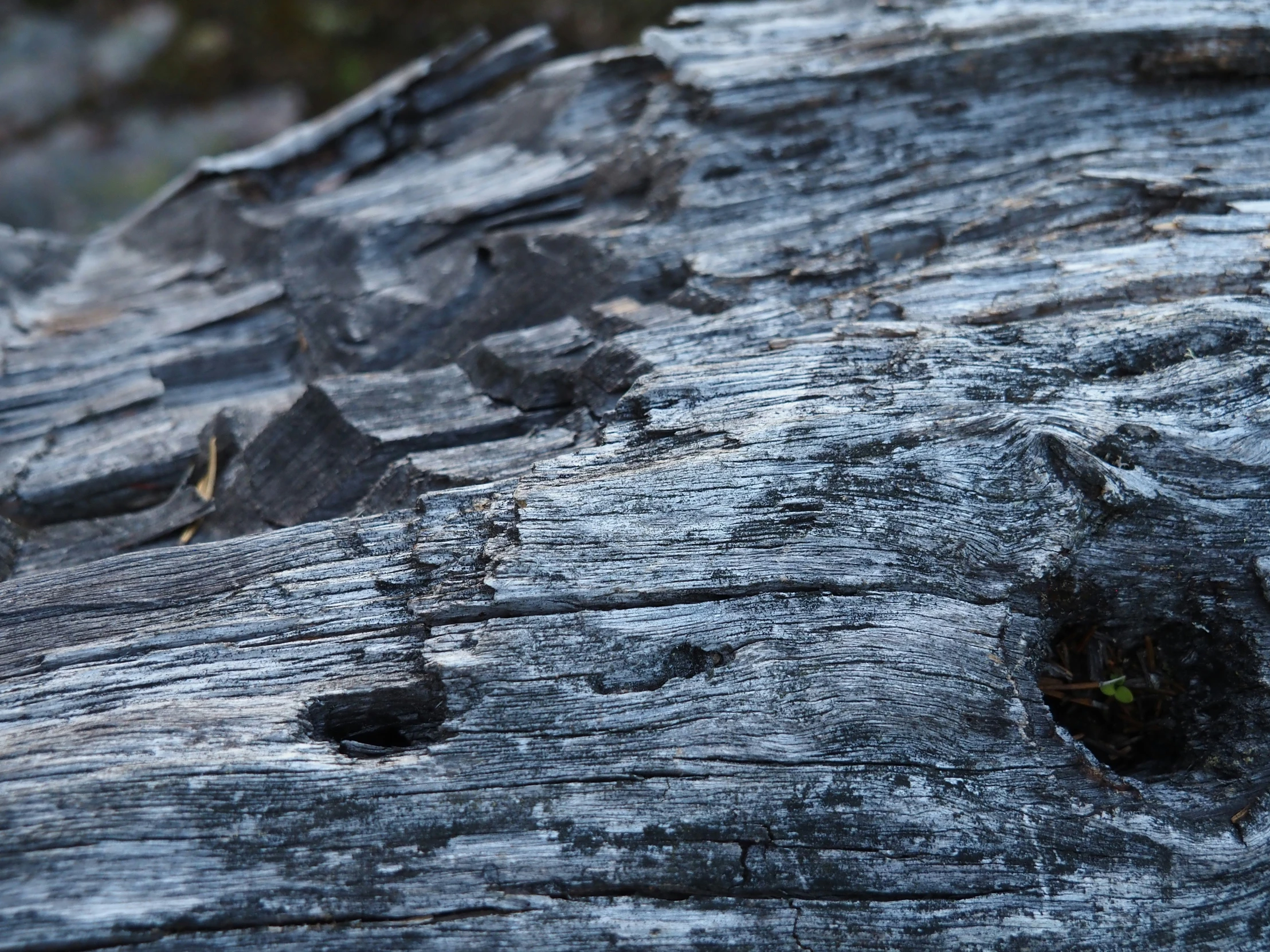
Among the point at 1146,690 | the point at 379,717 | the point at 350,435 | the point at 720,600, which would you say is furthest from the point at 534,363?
the point at 1146,690

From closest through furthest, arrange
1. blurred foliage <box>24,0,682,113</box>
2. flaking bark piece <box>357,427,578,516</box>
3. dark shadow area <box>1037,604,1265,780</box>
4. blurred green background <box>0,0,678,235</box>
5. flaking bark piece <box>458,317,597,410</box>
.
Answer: dark shadow area <box>1037,604,1265,780</box>, flaking bark piece <box>357,427,578,516</box>, flaking bark piece <box>458,317,597,410</box>, blurred green background <box>0,0,678,235</box>, blurred foliage <box>24,0,682,113</box>

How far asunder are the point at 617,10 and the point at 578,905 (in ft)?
39.9

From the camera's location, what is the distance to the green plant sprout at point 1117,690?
3.73 metres

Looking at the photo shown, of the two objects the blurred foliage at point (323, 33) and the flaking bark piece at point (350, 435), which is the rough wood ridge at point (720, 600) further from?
the blurred foliage at point (323, 33)

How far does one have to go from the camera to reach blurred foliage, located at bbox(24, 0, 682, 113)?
12016 mm

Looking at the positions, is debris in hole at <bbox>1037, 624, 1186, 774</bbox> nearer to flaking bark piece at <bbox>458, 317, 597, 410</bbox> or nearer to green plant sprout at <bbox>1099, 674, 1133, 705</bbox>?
green plant sprout at <bbox>1099, 674, 1133, 705</bbox>

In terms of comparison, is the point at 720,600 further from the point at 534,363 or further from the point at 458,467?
Result: the point at 534,363

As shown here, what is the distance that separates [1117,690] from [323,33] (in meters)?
12.5

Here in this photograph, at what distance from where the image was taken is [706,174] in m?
5.70

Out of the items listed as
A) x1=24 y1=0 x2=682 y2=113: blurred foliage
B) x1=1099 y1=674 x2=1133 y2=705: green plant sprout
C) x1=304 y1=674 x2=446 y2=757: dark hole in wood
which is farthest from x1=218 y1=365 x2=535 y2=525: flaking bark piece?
x1=24 y1=0 x2=682 y2=113: blurred foliage

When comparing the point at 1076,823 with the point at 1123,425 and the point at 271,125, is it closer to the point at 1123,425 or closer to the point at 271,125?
the point at 1123,425

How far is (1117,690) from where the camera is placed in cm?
374

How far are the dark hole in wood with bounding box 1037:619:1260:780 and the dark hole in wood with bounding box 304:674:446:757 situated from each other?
2.41 m

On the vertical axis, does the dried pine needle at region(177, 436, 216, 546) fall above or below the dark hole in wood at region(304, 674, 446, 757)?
above
